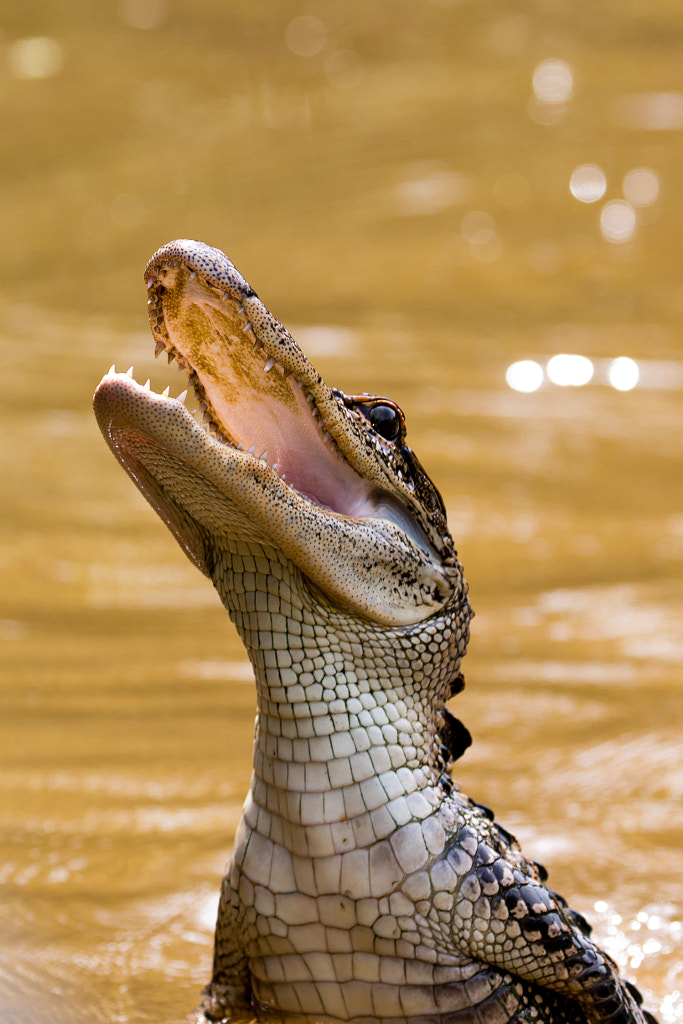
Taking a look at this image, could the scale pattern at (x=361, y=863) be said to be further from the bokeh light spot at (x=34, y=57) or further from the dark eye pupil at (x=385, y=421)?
the bokeh light spot at (x=34, y=57)

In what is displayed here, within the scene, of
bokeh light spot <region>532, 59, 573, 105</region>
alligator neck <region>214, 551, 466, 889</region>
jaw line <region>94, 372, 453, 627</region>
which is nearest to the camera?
jaw line <region>94, 372, 453, 627</region>

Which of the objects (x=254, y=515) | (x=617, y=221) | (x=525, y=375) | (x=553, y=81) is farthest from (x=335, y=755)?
(x=553, y=81)

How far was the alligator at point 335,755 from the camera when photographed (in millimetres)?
2344

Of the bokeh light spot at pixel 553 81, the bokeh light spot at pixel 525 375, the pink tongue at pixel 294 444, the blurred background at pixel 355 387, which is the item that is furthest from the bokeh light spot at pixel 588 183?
the pink tongue at pixel 294 444

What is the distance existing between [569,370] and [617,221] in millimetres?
2561

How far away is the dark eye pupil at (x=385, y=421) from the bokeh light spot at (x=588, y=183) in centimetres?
829

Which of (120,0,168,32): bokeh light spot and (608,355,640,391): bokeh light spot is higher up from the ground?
(120,0,168,32): bokeh light spot

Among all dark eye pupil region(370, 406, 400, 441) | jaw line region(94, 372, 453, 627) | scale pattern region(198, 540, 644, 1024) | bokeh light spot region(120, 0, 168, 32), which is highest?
bokeh light spot region(120, 0, 168, 32)

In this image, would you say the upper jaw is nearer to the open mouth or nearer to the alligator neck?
the open mouth

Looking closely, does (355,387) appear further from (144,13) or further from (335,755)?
(144,13)

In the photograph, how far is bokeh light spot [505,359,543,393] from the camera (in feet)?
25.6

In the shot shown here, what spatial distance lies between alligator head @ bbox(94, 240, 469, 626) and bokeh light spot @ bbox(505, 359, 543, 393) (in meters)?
5.30

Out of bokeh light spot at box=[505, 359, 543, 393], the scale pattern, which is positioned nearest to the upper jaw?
the scale pattern

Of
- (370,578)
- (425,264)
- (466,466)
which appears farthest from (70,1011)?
(425,264)
